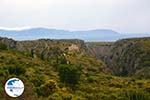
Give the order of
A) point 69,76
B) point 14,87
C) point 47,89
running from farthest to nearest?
1. point 69,76
2. point 47,89
3. point 14,87

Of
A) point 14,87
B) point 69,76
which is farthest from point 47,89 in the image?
point 14,87

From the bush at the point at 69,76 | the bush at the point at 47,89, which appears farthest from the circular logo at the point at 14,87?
the bush at the point at 69,76

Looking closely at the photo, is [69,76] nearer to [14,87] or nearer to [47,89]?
[47,89]

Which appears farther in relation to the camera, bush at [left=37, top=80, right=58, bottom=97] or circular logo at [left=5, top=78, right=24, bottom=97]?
bush at [left=37, top=80, right=58, bottom=97]

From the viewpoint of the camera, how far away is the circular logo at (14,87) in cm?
1141

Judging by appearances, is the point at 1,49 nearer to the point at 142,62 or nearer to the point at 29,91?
the point at 142,62

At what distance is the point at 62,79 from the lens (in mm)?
69000

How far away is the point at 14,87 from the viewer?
37.4ft

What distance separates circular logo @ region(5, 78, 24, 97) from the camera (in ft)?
37.4

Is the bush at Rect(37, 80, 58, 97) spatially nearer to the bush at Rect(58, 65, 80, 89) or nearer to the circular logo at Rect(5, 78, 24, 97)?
the bush at Rect(58, 65, 80, 89)

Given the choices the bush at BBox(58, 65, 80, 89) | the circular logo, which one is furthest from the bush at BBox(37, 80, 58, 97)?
the circular logo

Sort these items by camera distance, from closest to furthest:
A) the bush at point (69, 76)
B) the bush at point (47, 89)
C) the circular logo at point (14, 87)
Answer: the circular logo at point (14, 87) < the bush at point (47, 89) < the bush at point (69, 76)

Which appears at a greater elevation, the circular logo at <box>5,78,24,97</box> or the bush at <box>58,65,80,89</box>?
the circular logo at <box>5,78,24,97</box>

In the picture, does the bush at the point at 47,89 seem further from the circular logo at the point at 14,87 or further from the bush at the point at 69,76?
the circular logo at the point at 14,87
